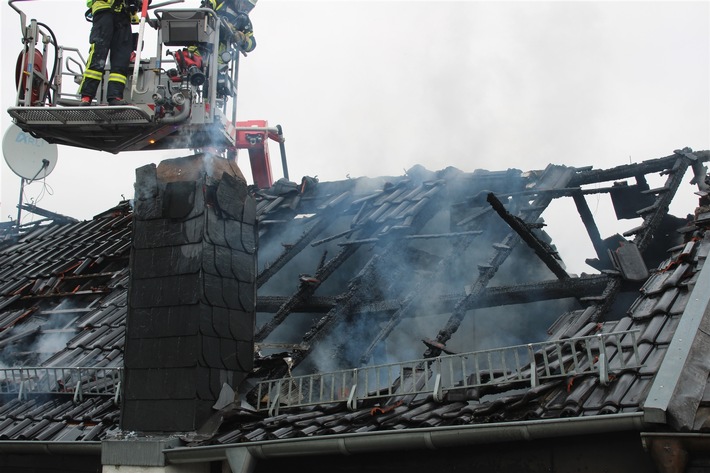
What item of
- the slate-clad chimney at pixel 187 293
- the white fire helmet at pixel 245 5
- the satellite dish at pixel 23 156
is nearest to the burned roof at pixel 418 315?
the slate-clad chimney at pixel 187 293

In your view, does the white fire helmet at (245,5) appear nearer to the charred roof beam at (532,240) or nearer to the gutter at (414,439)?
the charred roof beam at (532,240)

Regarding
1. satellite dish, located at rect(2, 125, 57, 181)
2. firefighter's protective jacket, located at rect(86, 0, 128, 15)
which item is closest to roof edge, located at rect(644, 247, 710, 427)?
firefighter's protective jacket, located at rect(86, 0, 128, 15)

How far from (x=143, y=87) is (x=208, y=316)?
110 inches

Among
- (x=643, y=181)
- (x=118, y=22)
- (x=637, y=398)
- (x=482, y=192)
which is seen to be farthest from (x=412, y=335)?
(x=118, y=22)

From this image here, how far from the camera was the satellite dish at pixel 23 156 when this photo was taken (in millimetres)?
15250

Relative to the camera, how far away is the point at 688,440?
5273 millimetres

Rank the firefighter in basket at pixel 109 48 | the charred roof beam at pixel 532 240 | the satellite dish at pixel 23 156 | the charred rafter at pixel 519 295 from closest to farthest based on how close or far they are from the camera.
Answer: the charred roof beam at pixel 532 240
the charred rafter at pixel 519 295
the firefighter in basket at pixel 109 48
the satellite dish at pixel 23 156

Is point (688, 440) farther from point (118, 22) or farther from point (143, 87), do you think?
point (118, 22)

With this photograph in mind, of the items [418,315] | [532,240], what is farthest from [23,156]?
[532,240]

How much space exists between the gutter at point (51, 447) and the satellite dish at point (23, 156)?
751cm

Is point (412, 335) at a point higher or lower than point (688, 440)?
higher

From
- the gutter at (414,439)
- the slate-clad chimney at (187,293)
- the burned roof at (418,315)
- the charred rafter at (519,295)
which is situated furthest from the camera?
the charred rafter at (519,295)

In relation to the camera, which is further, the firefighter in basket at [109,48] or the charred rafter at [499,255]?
the firefighter in basket at [109,48]

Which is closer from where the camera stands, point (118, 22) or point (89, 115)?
point (89, 115)
